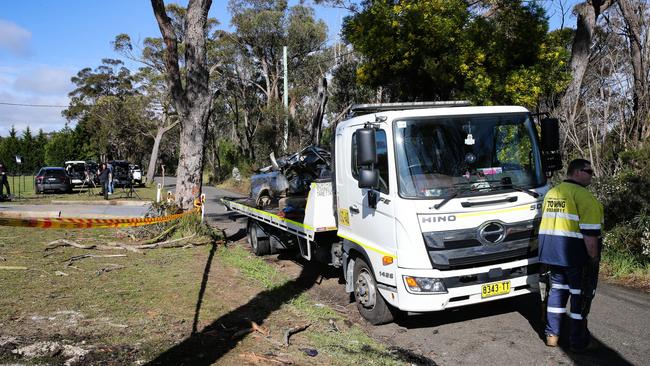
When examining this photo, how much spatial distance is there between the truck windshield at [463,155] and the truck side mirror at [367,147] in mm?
293

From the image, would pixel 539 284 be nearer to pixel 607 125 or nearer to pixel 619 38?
pixel 607 125

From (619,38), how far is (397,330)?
9965 mm

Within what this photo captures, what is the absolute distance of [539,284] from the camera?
527 centimetres

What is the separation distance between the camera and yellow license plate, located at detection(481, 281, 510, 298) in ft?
16.7

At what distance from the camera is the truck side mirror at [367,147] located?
5211 millimetres

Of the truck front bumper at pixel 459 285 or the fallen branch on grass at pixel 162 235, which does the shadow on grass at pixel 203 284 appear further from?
the truck front bumper at pixel 459 285

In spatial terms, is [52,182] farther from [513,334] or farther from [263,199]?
[513,334]

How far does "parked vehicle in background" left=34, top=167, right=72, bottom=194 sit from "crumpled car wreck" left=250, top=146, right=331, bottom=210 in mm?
20710

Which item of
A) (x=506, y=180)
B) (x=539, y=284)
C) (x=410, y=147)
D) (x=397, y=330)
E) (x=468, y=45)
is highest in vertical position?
(x=468, y=45)

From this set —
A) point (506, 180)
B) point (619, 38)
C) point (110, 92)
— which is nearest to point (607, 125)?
point (619, 38)

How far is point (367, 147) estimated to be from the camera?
522 cm

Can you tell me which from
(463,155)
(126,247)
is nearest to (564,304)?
(463,155)

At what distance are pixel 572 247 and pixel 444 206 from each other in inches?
47.8

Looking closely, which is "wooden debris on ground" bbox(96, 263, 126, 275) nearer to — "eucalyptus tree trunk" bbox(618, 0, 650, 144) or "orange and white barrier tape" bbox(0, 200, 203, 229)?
"orange and white barrier tape" bbox(0, 200, 203, 229)
